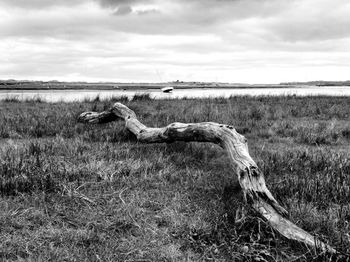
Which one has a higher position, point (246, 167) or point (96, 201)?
point (246, 167)

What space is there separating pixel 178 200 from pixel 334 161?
A: 3.07 meters

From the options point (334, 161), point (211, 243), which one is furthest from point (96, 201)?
point (334, 161)

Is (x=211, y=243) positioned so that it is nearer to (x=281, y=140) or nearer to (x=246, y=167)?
(x=246, y=167)

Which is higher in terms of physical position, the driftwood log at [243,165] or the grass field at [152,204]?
the driftwood log at [243,165]

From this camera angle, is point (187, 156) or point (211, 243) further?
point (187, 156)

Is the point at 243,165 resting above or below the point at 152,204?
above

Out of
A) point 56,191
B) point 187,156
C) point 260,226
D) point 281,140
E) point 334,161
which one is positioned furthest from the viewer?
point 281,140

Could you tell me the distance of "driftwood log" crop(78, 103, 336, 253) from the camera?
3220 millimetres

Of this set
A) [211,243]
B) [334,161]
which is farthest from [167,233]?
[334,161]

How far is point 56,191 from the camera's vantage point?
4438mm

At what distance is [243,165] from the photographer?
426cm

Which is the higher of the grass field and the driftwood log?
the driftwood log

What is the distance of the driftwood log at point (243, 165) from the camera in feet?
10.6

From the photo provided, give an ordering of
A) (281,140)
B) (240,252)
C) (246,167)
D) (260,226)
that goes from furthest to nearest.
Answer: (281,140), (246,167), (260,226), (240,252)
